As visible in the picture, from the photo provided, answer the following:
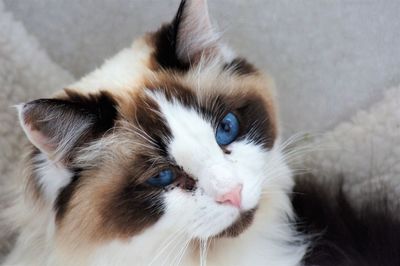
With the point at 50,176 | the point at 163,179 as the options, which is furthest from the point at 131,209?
the point at 50,176

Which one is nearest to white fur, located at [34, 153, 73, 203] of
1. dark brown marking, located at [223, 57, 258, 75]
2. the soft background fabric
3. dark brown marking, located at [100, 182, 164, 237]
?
dark brown marking, located at [100, 182, 164, 237]

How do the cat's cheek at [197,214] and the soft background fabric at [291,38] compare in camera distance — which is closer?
the cat's cheek at [197,214]

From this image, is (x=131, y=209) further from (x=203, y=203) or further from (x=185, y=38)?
(x=185, y=38)

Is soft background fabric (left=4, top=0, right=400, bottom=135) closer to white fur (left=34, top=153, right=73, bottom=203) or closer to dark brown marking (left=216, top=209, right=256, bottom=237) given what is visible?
dark brown marking (left=216, top=209, right=256, bottom=237)

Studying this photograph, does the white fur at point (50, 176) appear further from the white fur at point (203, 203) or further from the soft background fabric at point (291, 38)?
the soft background fabric at point (291, 38)

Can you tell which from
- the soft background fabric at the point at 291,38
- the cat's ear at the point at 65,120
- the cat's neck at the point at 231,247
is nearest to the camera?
the cat's ear at the point at 65,120

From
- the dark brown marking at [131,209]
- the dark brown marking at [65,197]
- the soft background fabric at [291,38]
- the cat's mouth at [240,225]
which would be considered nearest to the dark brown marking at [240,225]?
the cat's mouth at [240,225]
